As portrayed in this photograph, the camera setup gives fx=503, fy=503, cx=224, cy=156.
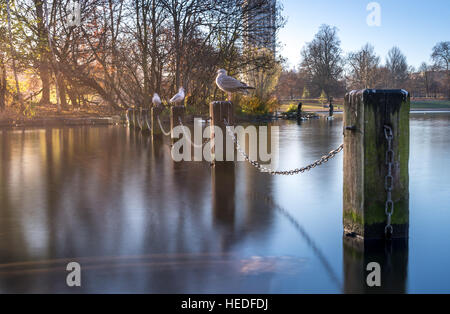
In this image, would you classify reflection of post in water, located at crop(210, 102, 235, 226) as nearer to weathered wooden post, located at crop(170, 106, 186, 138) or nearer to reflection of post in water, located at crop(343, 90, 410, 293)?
reflection of post in water, located at crop(343, 90, 410, 293)

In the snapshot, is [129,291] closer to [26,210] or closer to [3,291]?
[3,291]

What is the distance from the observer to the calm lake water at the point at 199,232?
3.56m

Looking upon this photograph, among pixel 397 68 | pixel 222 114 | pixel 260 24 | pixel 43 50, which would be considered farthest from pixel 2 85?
pixel 397 68

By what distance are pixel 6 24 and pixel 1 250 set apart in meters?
21.9

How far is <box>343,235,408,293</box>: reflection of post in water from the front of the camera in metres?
3.45

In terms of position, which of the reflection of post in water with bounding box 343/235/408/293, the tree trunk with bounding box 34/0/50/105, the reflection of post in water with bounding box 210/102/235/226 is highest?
the tree trunk with bounding box 34/0/50/105

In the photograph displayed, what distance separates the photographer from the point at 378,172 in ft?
13.8

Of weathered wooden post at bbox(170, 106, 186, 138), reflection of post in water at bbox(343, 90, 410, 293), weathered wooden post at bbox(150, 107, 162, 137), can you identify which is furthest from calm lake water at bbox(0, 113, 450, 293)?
weathered wooden post at bbox(150, 107, 162, 137)

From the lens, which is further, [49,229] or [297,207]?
[297,207]

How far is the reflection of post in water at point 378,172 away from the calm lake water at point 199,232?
134mm

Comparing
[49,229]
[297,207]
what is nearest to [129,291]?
[49,229]
